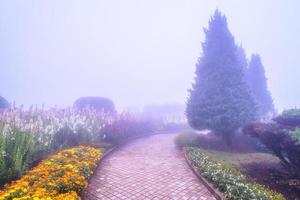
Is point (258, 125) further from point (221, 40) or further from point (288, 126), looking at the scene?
point (221, 40)

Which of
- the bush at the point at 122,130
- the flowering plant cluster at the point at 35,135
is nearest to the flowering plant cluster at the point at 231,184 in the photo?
the flowering plant cluster at the point at 35,135

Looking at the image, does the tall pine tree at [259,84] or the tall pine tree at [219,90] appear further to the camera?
the tall pine tree at [259,84]

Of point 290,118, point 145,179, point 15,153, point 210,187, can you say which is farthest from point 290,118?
point 15,153

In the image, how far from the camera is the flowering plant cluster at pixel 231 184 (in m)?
7.32

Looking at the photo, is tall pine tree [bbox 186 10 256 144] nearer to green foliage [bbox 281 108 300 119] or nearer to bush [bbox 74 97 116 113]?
green foliage [bbox 281 108 300 119]

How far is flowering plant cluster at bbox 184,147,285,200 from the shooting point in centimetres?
732

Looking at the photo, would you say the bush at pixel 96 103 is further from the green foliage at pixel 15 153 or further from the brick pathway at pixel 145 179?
the green foliage at pixel 15 153

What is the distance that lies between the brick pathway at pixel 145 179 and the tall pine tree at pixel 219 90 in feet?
17.5

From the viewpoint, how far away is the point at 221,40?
765 inches

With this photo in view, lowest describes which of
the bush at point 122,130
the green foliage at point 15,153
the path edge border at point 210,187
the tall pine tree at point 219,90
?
the path edge border at point 210,187

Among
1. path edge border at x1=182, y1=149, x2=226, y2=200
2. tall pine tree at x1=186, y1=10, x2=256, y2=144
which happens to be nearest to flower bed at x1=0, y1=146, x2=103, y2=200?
path edge border at x1=182, y1=149, x2=226, y2=200

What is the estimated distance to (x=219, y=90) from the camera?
18.2 m

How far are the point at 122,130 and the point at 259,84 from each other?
1675 cm

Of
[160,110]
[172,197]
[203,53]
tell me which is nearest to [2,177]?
[172,197]
